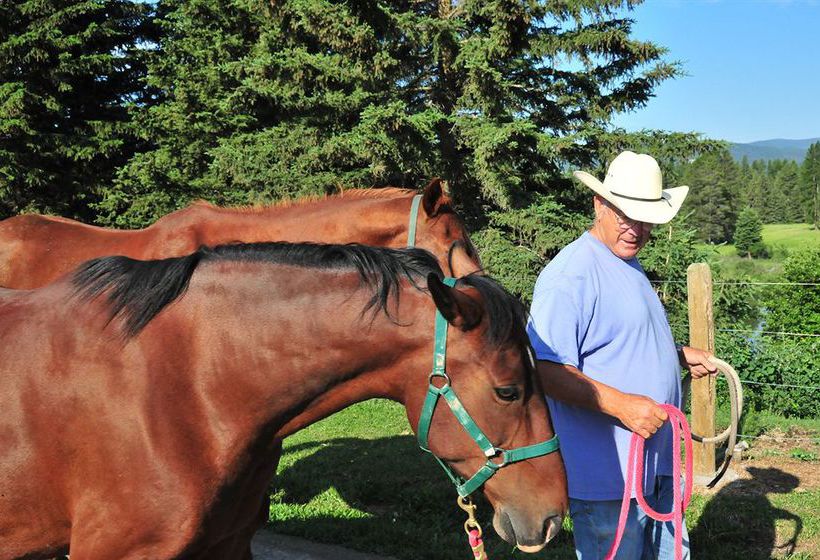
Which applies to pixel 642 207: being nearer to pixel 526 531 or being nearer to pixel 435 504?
pixel 526 531

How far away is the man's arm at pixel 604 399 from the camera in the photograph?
97.4 inches

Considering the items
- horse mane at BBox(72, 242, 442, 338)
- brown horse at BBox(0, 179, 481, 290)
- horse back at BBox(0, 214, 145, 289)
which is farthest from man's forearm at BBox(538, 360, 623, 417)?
horse back at BBox(0, 214, 145, 289)

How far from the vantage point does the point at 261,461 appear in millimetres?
2445

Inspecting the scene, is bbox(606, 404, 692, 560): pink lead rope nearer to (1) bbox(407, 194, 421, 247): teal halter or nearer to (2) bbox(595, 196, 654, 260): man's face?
(2) bbox(595, 196, 654, 260): man's face

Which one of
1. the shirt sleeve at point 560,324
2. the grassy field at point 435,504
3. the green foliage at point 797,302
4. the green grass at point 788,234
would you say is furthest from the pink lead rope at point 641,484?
the green grass at point 788,234

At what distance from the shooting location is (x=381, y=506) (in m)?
5.40

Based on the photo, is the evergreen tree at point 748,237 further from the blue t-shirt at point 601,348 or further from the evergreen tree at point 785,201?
the blue t-shirt at point 601,348

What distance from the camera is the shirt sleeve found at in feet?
8.41

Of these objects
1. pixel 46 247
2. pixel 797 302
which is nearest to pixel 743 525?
pixel 46 247

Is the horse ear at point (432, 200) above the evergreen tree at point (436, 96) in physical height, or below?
below

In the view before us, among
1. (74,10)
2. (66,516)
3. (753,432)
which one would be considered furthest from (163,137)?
(66,516)

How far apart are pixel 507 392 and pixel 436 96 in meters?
10.7

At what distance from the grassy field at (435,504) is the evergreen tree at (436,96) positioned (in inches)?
212

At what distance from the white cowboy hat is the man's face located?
6 cm
